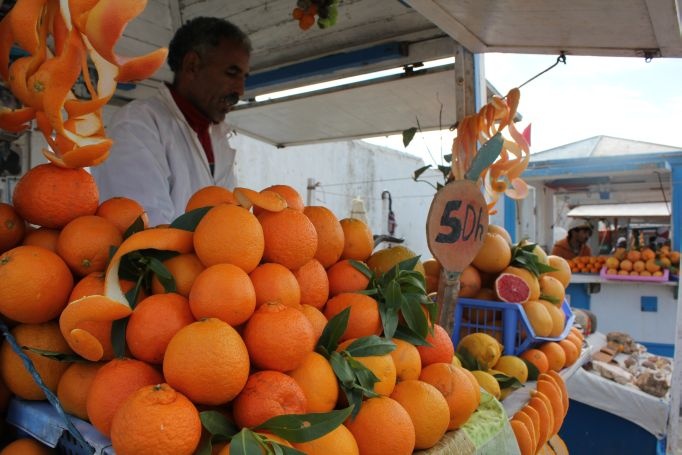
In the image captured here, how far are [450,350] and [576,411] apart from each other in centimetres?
258

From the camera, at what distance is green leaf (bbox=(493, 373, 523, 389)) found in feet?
5.89

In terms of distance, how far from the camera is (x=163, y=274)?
3.03 ft

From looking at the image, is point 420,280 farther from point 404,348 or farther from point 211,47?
point 211,47

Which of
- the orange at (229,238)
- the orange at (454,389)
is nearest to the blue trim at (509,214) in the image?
the orange at (454,389)

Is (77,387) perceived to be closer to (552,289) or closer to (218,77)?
(218,77)

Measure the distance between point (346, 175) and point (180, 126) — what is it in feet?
37.7

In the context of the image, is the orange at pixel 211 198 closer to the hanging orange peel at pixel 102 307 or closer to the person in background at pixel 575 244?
the hanging orange peel at pixel 102 307

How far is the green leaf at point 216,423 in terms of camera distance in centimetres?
79

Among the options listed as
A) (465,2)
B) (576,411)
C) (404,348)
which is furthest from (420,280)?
(576,411)

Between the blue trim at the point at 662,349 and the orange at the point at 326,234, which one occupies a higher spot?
the orange at the point at 326,234

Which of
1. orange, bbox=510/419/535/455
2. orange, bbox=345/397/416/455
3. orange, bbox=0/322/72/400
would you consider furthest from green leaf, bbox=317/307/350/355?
orange, bbox=510/419/535/455

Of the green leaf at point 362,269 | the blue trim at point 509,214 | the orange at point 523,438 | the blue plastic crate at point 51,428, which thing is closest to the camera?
the blue plastic crate at point 51,428

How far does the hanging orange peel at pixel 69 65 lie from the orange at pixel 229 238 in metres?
0.29

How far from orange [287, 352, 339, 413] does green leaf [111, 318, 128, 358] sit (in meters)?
0.30
